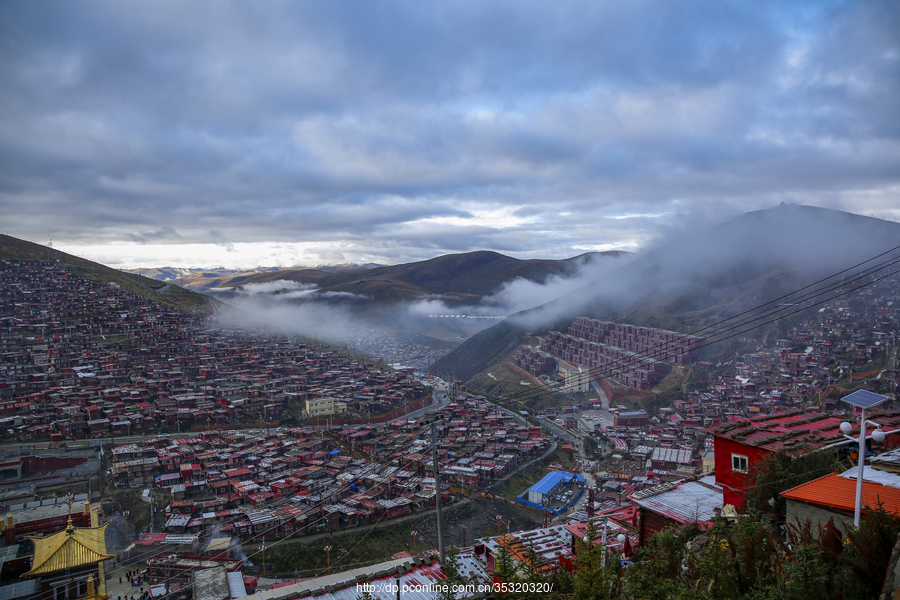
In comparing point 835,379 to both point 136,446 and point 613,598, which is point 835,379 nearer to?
point 613,598

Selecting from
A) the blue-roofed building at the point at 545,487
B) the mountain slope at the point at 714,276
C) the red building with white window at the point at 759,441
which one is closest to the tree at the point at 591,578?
the red building with white window at the point at 759,441

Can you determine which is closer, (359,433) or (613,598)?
(613,598)

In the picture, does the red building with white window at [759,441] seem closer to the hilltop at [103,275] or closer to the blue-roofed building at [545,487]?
the blue-roofed building at [545,487]

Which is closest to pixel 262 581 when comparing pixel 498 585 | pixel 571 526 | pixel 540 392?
pixel 571 526

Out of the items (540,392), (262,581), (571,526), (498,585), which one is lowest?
(540,392)

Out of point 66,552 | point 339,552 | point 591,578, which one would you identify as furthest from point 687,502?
point 66,552

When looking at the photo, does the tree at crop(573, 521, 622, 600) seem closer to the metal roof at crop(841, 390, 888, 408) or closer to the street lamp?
the street lamp
